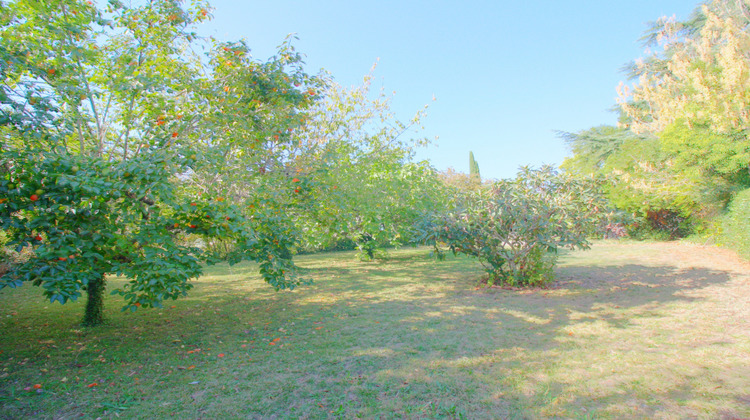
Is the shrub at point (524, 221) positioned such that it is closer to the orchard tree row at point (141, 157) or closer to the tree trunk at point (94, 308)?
the orchard tree row at point (141, 157)

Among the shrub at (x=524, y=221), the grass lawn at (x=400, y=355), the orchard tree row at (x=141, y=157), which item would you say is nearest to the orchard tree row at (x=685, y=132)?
the shrub at (x=524, y=221)

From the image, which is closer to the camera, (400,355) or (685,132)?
(400,355)

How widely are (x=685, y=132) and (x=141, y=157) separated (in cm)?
1518

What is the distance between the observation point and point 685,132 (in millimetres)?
12148

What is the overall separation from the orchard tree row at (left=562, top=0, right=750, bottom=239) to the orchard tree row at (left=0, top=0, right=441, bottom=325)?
6.20 m

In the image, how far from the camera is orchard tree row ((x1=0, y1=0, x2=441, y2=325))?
3379mm

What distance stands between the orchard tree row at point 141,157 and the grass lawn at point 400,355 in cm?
81

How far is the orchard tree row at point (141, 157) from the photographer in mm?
3379

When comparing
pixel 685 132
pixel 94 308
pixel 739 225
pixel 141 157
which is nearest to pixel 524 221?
pixel 141 157

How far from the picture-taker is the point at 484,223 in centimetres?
724

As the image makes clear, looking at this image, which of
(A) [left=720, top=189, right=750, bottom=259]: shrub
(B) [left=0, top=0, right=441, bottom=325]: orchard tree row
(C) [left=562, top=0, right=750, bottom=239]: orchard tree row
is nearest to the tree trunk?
(B) [left=0, top=0, right=441, bottom=325]: orchard tree row

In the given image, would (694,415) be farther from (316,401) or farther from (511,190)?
(511,190)

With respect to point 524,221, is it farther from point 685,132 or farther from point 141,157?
point 685,132

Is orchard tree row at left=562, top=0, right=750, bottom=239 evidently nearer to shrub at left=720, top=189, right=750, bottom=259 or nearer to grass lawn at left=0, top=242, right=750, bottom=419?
shrub at left=720, top=189, right=750, bottom=259
